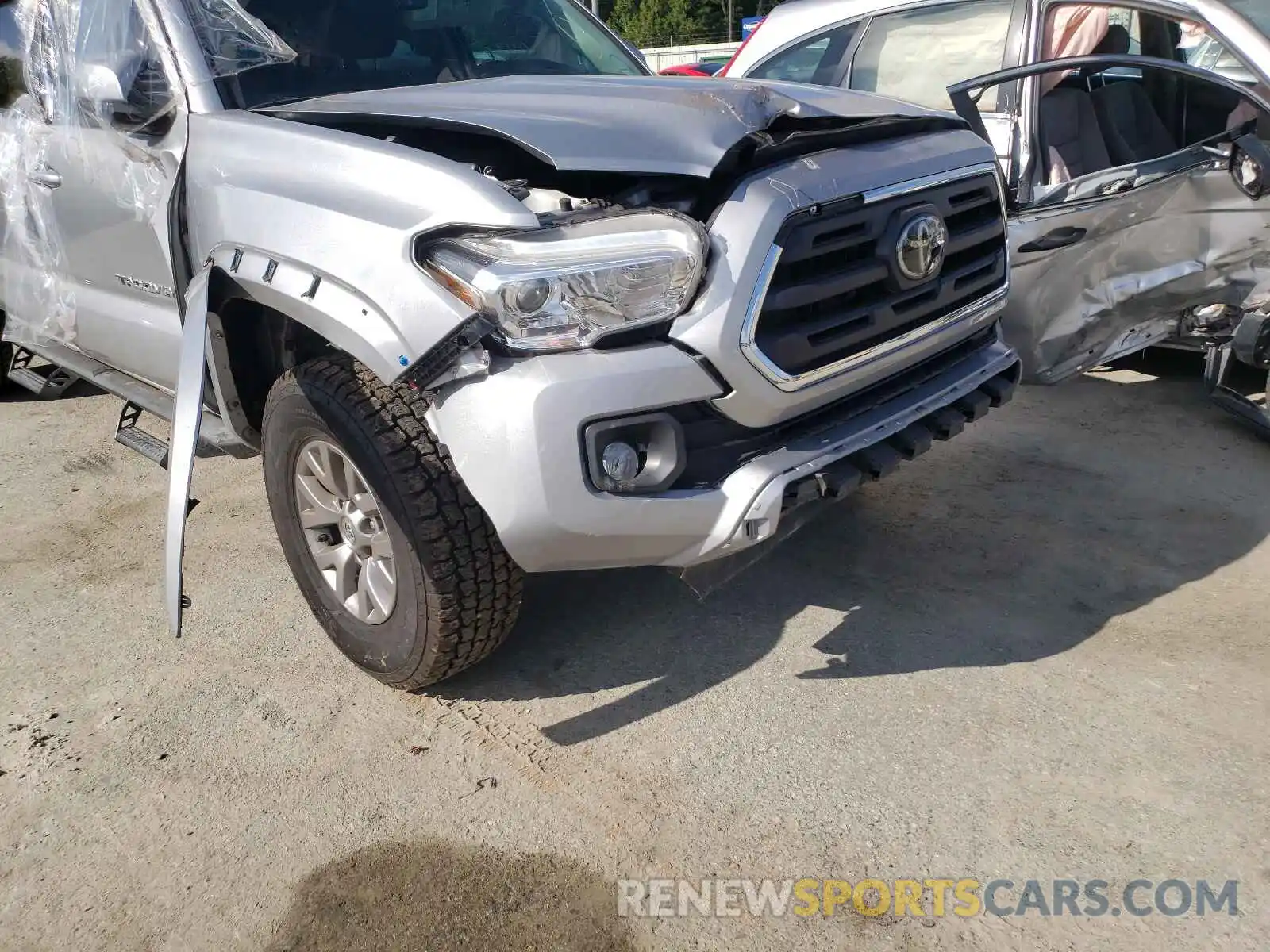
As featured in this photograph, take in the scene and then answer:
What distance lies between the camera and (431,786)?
2.49m

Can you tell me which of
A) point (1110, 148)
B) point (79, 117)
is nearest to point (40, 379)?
point (79, 117)

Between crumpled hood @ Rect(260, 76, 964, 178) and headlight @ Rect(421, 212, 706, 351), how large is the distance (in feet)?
0.52

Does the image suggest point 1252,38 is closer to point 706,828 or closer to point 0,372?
point 706,828

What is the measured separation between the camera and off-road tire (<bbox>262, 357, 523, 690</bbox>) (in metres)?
2.41

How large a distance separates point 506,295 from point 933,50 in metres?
3.29

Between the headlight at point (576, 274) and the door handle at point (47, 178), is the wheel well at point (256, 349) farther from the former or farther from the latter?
the door handle at point (47, 178)

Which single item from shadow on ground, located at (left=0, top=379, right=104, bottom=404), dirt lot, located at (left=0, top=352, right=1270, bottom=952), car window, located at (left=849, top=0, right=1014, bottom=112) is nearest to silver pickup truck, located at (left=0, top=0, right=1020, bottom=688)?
dirt lot, located at (left=0, top=352, right=1270, bottom=952)

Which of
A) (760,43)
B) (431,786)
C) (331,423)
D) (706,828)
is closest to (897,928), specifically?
(706,828)

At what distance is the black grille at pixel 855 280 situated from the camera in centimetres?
230

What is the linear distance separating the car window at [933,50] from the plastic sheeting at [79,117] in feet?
9.06

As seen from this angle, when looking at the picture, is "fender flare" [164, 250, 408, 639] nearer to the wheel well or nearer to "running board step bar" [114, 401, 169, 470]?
the wheel well

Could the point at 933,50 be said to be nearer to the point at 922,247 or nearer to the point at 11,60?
the point at 922,247

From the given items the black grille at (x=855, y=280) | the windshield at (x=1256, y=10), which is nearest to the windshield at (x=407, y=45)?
the black grille at (x=855, y=280)

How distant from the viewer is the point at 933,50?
457 cm
